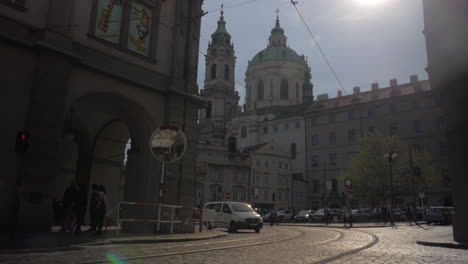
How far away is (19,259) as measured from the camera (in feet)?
25.9

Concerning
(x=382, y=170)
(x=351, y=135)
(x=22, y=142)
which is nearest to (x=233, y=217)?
(x=22, y=142)

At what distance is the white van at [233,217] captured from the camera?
21.7 meters

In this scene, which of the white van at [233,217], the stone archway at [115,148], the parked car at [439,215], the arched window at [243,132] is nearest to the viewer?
the stone archway at [115,148]

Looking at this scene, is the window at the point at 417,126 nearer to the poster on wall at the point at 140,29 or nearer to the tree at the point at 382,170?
the tree at the point at 382,170

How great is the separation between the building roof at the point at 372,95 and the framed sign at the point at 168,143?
54.9 metres

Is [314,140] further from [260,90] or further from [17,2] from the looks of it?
[17,2]

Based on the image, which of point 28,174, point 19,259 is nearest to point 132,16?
point 28,174

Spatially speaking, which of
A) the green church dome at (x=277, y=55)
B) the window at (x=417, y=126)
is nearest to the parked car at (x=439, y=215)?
the window at (x=417, y=126)

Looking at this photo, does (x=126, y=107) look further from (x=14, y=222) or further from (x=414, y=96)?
(x=414, y=96)

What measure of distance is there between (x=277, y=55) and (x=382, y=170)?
1889 inches

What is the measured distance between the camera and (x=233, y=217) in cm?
2212

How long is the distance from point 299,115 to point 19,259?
223 ft

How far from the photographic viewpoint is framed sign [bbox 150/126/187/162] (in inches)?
530

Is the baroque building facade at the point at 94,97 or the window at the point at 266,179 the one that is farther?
the window at the point at 266,179
